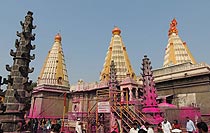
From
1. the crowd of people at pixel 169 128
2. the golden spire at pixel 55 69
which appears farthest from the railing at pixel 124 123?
the golden spire at pixel 55 69

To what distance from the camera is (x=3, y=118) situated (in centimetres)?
1091

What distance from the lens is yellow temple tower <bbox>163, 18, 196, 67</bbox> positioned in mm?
31484

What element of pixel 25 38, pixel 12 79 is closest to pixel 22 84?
pixel 12 79

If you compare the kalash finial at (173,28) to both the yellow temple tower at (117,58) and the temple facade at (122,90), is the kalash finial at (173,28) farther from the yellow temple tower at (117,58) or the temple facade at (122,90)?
the yellow temple tower at (117,58)

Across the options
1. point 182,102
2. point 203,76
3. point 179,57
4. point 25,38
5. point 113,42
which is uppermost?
point 113,42

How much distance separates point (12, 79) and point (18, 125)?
2.83 m

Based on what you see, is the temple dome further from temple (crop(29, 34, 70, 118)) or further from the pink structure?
the pink structure

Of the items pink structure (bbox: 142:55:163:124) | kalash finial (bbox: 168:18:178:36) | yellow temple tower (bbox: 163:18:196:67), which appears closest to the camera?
pink structure (bbox: 142:55:163:124)

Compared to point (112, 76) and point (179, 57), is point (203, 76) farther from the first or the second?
point (179, 57)

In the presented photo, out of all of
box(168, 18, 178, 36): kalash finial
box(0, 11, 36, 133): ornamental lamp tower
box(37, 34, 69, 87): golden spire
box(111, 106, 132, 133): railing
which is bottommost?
box(111, 106, 132, 133): railing

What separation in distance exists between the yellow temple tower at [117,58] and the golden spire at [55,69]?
804cm

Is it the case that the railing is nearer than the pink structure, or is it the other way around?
the railing

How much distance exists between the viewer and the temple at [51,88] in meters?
31.6

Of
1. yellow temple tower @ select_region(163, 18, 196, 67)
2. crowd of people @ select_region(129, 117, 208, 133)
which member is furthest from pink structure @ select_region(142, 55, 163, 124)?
yellow temple tower @ select_region(163, 18, 196, 67)
